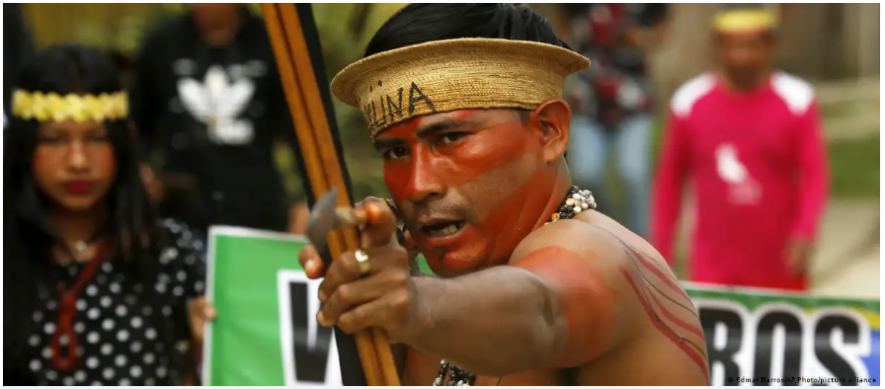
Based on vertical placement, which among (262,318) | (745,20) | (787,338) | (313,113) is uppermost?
(745,20)

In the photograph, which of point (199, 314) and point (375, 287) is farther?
point (199, 314)

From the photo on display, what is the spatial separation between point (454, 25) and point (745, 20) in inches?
197

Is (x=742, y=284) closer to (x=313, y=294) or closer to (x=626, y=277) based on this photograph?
(x=313, y=294)

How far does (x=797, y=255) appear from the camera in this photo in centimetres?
722

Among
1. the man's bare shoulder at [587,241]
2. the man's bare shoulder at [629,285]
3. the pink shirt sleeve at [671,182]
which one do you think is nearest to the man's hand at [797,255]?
the pink shirt sleeve at [671,182]

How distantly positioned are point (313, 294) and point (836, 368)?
207 cm

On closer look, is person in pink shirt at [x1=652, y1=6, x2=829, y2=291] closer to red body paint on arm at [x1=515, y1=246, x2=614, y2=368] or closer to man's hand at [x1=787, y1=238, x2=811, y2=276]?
man's hand at [x1=787, y1=238, x2=811, y2=276]

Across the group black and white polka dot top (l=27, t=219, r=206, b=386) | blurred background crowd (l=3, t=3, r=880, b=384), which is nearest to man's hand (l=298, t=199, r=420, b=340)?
blurred background crowd (l=3, t=3, r=880, b=384)

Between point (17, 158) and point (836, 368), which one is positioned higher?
point (17, 158)

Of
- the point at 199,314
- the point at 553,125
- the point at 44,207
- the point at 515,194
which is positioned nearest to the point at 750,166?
the point at 199,314

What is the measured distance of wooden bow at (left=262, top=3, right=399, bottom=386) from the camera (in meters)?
2.40

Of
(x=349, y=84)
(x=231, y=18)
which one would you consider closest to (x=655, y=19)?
(x=231, y=18)

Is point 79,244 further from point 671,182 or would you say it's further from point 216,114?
point 671,182

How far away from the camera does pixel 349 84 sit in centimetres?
298
